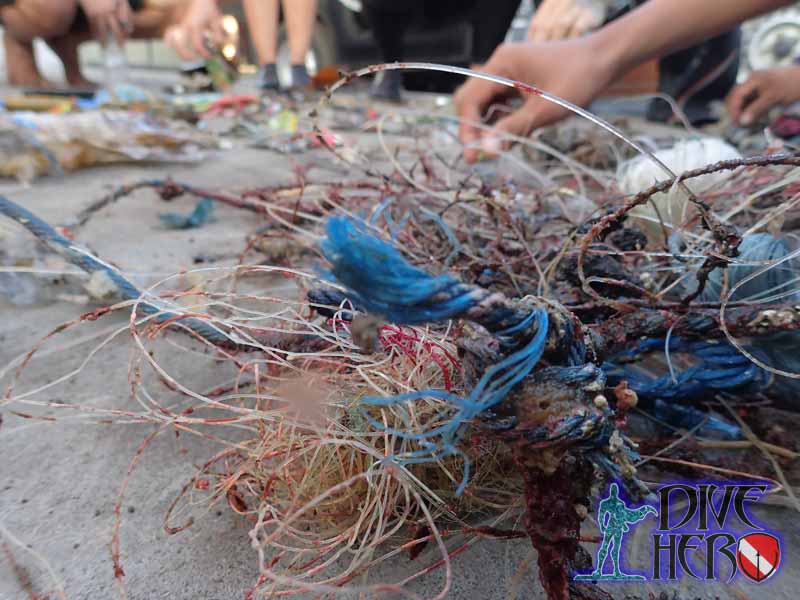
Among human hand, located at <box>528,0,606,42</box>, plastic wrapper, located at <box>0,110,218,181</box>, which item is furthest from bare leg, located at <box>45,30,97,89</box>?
human hand, located at <box>528,0,606,42</box>

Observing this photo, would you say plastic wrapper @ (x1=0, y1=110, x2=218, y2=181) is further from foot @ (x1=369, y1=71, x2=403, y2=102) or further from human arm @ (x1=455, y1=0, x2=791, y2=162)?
foot @ (x1=369, y1=71, x2=403, y2=102)

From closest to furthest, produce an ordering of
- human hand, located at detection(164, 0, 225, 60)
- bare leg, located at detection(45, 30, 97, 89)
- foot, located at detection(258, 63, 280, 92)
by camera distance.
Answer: human hand, located at detection(164, 0, 225, 60) → foot, located at detection(258, 63, 280, 92) → bare leg, located at detection(45, 30, 97, 89)

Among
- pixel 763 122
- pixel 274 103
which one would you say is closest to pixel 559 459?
pixel 763 122

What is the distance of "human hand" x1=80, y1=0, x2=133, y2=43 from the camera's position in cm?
280

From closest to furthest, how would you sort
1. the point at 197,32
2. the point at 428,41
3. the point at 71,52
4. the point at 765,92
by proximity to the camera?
the point at 765,92
the point at 197,32
the point at 71,52
the point at 428,41

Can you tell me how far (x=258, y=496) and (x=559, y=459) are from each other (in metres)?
0.27

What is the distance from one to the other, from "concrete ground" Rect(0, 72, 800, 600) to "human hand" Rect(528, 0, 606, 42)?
5.57ft

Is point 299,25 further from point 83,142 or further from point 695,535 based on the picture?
point 695,535

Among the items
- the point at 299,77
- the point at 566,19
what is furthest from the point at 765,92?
the point at 299,77

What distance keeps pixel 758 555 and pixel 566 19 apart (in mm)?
1790

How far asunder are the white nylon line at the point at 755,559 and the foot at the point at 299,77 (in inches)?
123

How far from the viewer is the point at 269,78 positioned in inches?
121

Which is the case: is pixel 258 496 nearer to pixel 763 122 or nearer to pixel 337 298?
pixel 337 298

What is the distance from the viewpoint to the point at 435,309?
0.27 meters
